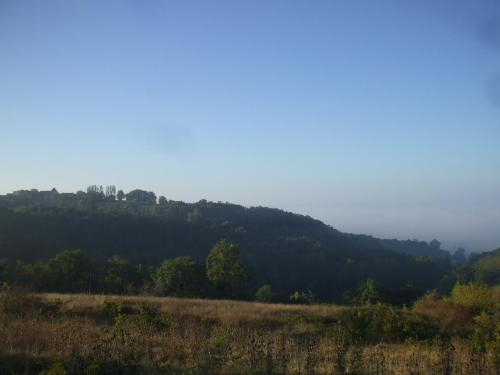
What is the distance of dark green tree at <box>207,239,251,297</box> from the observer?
141 ft

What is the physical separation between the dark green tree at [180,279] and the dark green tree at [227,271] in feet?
4.59

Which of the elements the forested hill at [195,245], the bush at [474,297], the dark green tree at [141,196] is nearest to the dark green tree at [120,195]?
the dark green tree at [141,196]

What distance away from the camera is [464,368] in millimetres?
7695

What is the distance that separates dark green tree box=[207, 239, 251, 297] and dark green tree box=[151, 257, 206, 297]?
1.40 m

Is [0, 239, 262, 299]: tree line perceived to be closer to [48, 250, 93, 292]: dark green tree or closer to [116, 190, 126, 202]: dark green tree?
[48, 250, 93, 292]: dark green tree

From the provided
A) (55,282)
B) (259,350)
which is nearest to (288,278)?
(55,282)

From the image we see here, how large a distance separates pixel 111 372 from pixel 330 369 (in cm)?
381

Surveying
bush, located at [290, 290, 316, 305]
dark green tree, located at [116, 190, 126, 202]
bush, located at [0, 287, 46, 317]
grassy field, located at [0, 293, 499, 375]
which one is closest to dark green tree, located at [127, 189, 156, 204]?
dark green tree, located at [116, 190, 126, 202]

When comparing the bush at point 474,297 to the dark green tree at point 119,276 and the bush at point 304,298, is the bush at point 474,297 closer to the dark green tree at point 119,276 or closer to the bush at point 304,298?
the bush at point 304,298

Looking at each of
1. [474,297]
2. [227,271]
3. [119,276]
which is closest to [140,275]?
[119,276]

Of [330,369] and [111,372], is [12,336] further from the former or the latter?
[330,369]

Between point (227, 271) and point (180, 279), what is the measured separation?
201 inches

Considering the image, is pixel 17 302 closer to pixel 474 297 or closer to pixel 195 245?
pixel 474 297

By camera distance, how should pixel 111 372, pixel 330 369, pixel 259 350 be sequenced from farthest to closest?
pixel 259 350 → pixel 330 369 → pixel 111 372
